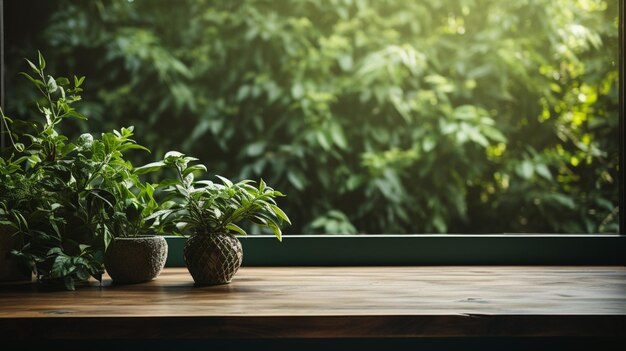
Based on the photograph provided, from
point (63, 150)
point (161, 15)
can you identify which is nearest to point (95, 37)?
point (161, 15)

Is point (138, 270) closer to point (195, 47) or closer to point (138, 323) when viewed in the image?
point (138, 323)

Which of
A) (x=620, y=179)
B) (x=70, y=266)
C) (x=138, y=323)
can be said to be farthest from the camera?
(x=620, y=179)

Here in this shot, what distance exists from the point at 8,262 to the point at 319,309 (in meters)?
0.60

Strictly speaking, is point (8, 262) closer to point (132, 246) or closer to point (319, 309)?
point (132, 246)

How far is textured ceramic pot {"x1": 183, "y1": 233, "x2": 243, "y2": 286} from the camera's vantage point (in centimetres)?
108

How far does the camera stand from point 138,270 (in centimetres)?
111

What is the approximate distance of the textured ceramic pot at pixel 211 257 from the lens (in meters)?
1.08

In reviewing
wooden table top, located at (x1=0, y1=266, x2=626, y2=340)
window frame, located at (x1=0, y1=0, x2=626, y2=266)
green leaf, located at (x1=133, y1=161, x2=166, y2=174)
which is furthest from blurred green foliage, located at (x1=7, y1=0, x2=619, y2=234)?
wooden table top, located at (x1=0, y1=266, x2=626, y2=340)

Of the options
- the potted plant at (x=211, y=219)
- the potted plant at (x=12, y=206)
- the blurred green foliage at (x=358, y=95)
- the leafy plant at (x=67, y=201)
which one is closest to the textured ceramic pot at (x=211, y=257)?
the potted plant at (x=211, y=219)

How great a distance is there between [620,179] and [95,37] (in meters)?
2.00

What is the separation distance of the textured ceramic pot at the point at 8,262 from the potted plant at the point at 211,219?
9.7 inches

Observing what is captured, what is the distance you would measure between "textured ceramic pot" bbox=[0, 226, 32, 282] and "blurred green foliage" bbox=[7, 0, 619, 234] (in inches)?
52.6

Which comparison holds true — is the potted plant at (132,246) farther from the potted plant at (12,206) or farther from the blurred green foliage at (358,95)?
the blurred green foliage at (358,95)

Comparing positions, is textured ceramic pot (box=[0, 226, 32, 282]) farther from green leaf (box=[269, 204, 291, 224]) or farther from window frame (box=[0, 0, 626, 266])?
green leaf (box=[269, 204, 291, 224])
